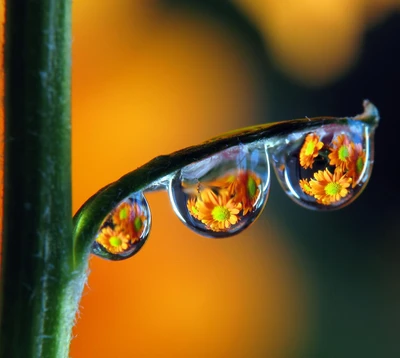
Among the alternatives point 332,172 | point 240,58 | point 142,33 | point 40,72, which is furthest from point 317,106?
point 40,72

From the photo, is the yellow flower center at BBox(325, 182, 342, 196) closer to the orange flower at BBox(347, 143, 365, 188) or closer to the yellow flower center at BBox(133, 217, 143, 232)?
the orange flower at BBox(347, 143, 365, 188)

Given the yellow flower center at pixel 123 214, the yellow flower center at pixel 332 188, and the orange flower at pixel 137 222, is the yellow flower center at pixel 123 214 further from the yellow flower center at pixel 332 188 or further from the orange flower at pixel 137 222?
the yellow flower center at pixel 332 188

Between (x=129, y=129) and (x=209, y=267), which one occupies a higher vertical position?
(x=129, y=129)

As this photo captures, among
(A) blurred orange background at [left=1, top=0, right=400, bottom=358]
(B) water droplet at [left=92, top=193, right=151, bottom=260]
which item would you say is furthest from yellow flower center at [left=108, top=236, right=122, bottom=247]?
(A) blurred orange background at [left=1, top=0, right=400, bottom=358]

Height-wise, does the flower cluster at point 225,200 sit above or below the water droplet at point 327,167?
below

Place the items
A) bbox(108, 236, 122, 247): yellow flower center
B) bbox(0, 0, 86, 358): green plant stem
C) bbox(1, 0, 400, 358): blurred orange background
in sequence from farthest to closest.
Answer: bbox(1, 0, 400, 358): blurred orange background, bbox(108, 236, 122, 247): yellow flower center, bbox(0, 0, 86, 358): green plant stem

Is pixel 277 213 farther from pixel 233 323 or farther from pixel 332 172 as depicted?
pixel 332 172

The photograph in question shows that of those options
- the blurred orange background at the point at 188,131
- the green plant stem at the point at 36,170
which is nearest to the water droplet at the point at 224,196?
the green plant stem at the point at 36,170
